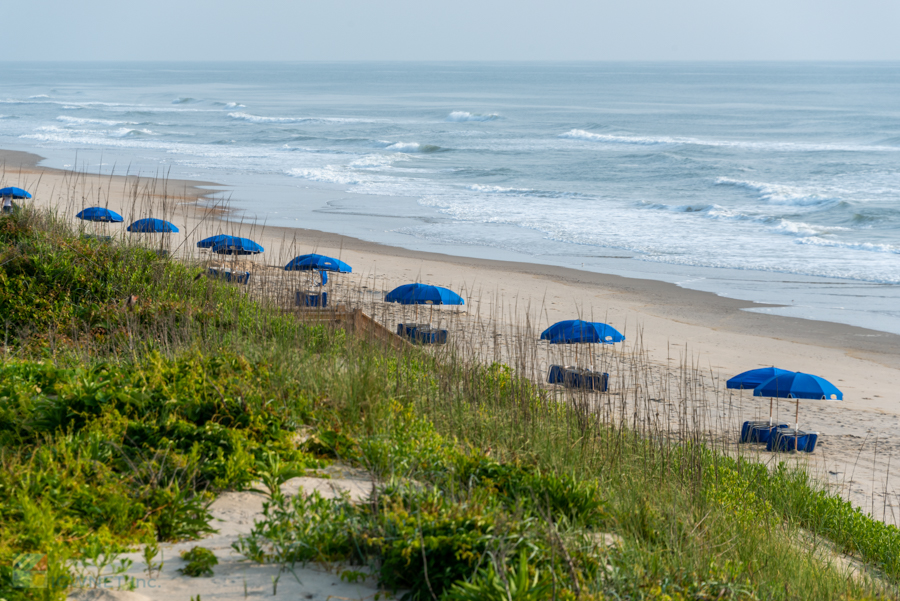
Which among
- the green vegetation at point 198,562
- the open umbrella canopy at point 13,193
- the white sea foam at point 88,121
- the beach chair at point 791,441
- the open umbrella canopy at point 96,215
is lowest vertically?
the beach chair at point 791,441

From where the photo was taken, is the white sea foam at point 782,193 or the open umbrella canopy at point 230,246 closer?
the open umbrella canopy at point 230,246

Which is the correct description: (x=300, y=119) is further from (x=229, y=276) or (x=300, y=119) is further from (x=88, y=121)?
(x=229, y=276)

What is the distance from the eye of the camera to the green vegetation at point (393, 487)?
3.08 metres

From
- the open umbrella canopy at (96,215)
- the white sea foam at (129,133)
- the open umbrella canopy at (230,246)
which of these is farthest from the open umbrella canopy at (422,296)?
the white sea foam at (129,133)

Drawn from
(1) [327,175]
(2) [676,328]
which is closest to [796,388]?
(2) [676,328]

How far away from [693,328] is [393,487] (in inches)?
443

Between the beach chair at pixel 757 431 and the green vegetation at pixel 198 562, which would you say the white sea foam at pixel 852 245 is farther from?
the green vegetation at pixel 198 562

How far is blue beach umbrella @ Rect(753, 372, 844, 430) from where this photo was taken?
26.8 ft

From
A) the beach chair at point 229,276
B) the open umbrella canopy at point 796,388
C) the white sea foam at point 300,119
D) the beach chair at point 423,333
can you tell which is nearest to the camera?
the open umbrella canopy at point 796,388

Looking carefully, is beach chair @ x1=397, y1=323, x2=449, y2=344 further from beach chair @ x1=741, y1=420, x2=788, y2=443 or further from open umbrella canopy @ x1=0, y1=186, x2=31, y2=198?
open umbrella canopy @ x1=0, y1=186, x2=31, y2=198

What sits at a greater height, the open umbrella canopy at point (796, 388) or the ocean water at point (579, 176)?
the ocean water at point (579, 176)

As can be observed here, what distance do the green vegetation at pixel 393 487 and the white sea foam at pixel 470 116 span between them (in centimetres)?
6110

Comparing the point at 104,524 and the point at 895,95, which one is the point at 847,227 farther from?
the point at 895,95

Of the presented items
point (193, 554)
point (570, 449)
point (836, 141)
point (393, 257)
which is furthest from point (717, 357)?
point (836, 141)
